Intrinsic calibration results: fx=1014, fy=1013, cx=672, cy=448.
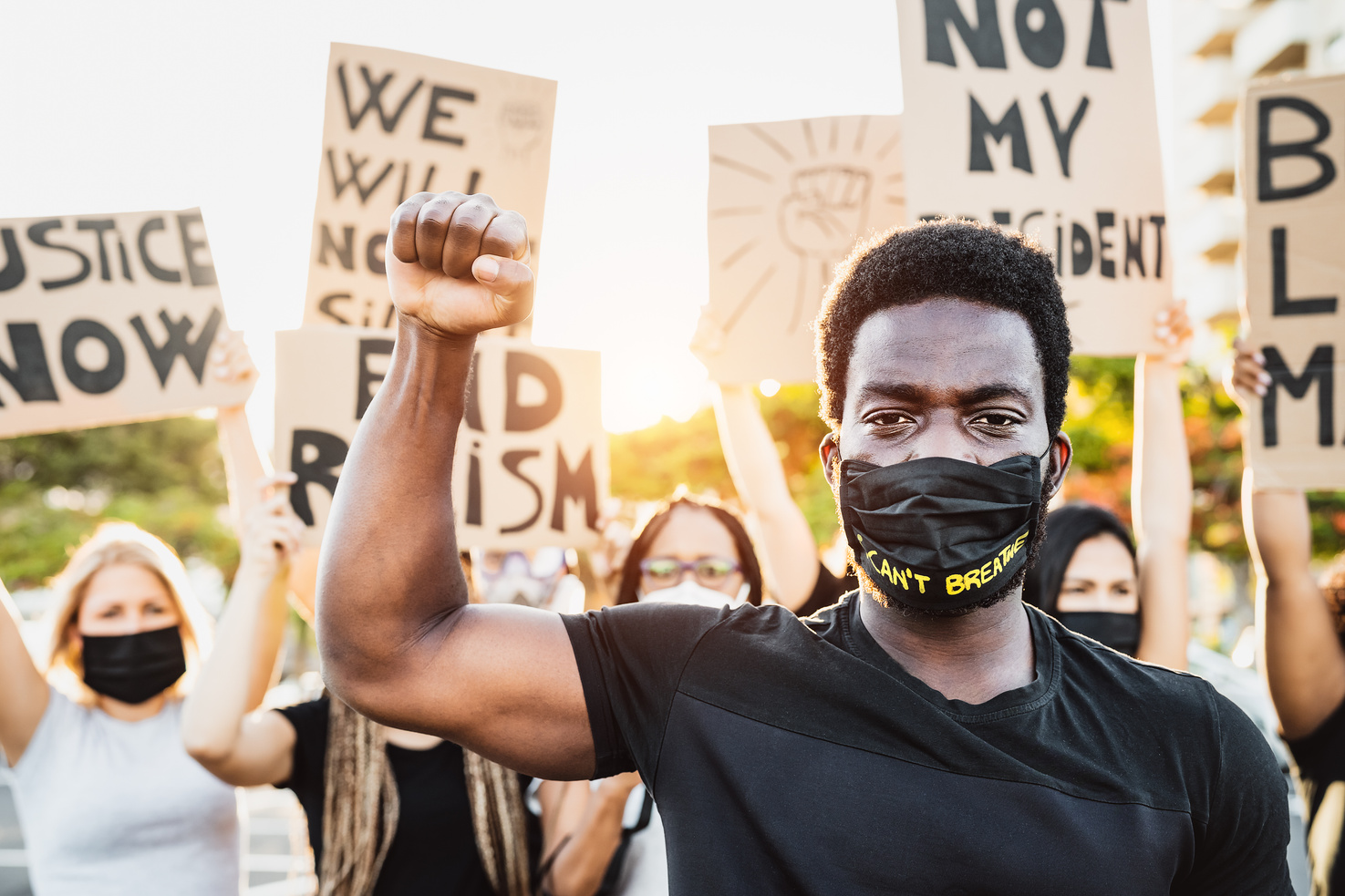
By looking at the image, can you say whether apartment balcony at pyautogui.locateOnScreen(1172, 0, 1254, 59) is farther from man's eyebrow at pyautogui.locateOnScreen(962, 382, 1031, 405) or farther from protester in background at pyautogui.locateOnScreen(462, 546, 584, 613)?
man's eyebrow at pyautogui.locateOnScreen(962, 382, 1031, 405)

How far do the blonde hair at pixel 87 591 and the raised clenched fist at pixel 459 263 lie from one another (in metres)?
2.51

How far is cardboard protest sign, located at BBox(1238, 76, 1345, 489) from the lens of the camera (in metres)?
3.10

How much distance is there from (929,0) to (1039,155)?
66 centimetres

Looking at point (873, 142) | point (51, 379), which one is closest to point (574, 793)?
point (51, 379)

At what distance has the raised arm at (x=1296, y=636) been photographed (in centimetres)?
278

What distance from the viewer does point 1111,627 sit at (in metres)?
3.00

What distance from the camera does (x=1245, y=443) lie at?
10.4ft

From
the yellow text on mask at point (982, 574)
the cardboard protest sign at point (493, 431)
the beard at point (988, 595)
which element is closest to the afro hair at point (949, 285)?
the beard at point (988, 595)

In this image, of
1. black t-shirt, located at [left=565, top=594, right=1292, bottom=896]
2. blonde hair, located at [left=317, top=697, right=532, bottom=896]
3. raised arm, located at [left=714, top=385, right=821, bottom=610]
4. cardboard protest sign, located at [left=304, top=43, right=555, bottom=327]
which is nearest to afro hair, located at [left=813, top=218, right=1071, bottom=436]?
black t-shirt, located at [left=565, top=594, right=1292, bottom=896]

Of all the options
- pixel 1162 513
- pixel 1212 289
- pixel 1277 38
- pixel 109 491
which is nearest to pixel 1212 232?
pixel 1212 289

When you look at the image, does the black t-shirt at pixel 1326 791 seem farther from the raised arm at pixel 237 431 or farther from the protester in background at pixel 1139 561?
the raised arm at pixel 237 431

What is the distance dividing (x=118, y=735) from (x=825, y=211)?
298 centimetres

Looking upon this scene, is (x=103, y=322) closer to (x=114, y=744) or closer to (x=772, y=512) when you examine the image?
(x=114, y=744)

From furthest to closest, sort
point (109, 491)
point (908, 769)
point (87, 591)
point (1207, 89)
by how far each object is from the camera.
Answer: point (1207, 89) → point (109, 491) → point (87, 591) → point (908, 769)
